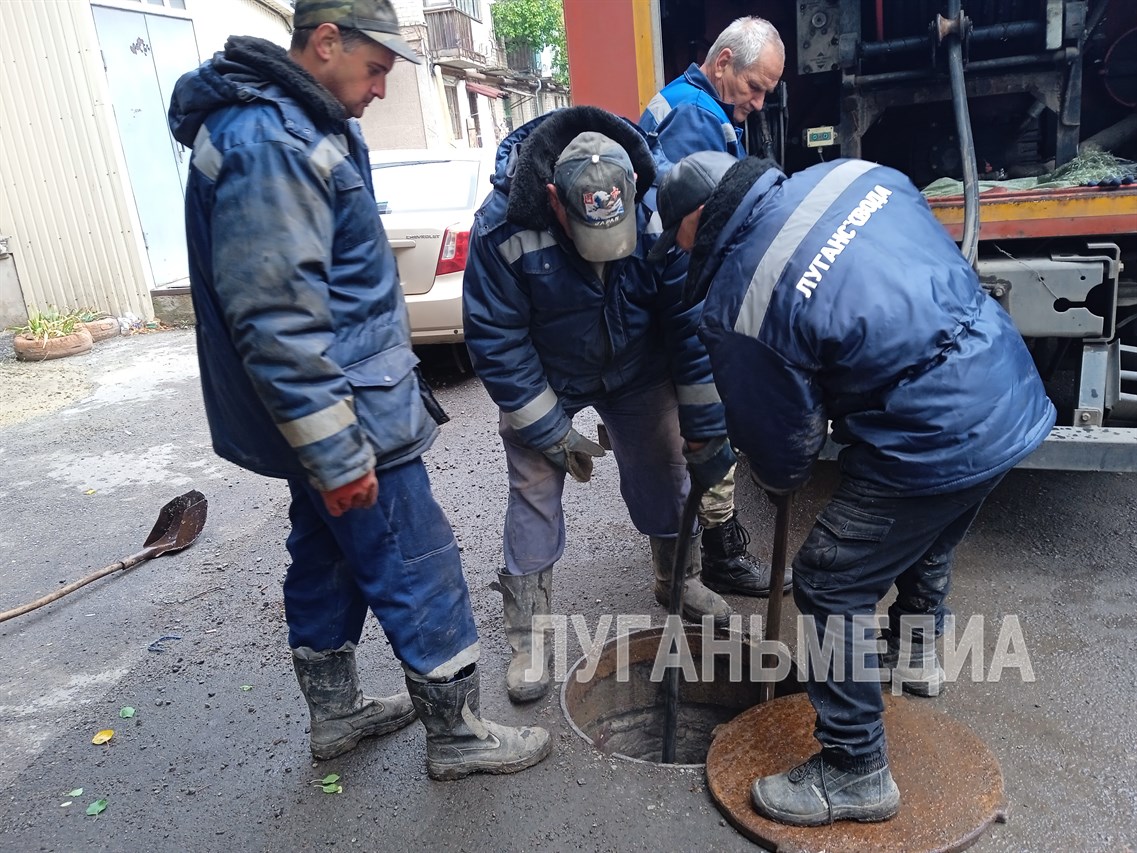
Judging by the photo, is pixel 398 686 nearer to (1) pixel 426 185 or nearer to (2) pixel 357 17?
(2) pixel 357 17

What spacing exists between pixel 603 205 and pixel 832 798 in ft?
5.43

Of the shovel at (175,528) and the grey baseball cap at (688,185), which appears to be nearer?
the grey baseball cap at (688,185)

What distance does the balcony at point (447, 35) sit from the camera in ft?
90.8

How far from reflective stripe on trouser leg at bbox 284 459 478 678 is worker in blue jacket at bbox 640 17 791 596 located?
127 centimetres

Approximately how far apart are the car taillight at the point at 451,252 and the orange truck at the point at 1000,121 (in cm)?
211

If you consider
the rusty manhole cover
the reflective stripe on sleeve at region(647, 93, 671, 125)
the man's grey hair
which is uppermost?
Result: the man's grey hair

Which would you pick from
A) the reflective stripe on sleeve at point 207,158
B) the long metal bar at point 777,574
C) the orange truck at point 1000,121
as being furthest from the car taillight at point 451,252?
the reflective stripe on sleeve at point 207,158

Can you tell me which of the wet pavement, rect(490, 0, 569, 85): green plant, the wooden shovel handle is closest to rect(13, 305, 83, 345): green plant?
the wet pavement

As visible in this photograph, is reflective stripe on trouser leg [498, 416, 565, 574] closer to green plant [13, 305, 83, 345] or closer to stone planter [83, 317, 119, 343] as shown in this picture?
green plant [13, 305, 83, 345]

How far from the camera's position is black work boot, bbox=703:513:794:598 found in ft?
11.2

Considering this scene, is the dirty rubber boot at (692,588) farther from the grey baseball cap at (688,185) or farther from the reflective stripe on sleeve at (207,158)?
the reflective stripe on sleeve at (207,158)

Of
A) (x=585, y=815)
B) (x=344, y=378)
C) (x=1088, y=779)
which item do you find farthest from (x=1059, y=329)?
(x=344, y=378)

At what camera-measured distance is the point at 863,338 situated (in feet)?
6.15

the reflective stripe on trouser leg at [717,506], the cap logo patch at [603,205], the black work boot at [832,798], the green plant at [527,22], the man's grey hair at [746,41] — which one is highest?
the green plant at [527,22]
